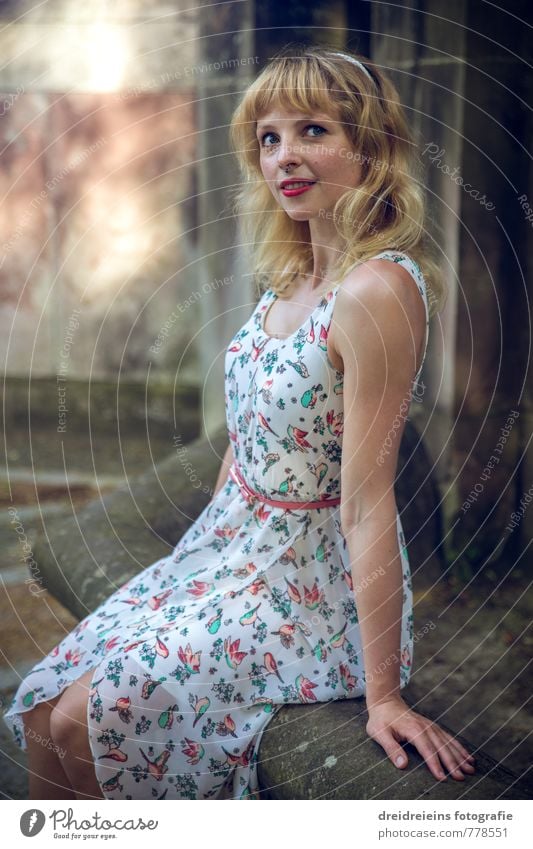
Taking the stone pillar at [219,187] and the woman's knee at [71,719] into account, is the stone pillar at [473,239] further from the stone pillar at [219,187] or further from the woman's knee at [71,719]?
the woman's knee at [71,719]

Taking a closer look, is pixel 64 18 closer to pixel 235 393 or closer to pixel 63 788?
pixel 235 393

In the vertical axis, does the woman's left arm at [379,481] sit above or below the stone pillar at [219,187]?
below

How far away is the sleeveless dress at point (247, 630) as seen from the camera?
3.74ft

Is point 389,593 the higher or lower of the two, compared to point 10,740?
higher

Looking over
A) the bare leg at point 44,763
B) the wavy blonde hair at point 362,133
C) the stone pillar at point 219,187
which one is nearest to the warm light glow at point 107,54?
the stone pillar at point 219,187

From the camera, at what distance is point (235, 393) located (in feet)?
4.29

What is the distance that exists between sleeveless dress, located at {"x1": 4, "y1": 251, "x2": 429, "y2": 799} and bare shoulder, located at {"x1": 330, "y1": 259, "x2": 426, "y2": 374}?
0.03 m

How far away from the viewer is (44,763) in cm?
123

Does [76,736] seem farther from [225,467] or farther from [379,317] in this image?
[379,317]

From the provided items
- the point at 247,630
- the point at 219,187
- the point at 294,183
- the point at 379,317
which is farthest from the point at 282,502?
the point at 219,187

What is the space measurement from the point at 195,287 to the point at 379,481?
248 cm

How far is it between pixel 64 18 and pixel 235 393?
2.64 meters

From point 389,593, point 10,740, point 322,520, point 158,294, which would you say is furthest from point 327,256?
point 158,294
